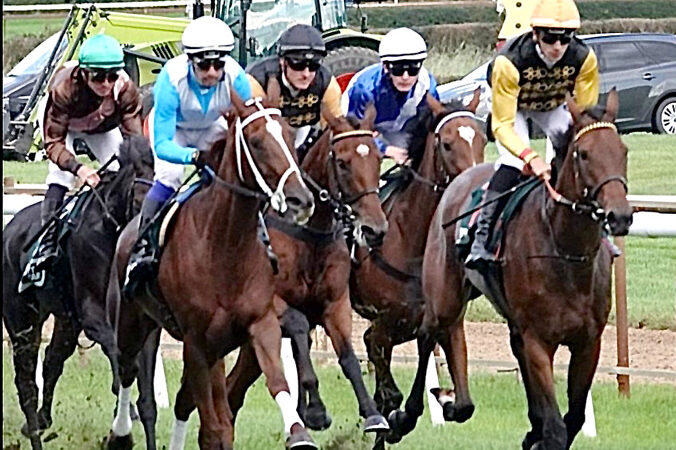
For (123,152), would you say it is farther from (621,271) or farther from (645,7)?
(645,7)

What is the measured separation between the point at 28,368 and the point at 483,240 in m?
2.81

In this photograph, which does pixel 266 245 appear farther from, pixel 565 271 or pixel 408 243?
pixel 408 243

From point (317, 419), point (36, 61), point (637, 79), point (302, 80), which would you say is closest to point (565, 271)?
point (317, 419)

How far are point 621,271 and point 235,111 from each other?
341 cm

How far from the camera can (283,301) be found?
7.35m

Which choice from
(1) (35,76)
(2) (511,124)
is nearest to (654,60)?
(1) (35,76)

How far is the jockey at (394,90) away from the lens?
28.0 ft

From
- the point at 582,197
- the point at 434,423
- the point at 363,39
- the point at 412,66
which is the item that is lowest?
the point at 434,423

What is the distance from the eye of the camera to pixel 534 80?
7227 mm

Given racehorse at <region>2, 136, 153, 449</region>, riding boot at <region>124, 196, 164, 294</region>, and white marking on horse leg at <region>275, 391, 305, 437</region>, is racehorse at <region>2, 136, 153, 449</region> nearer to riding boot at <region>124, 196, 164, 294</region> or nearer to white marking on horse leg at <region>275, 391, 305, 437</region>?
riding boot at <region>124, 196, 164, 294</region>

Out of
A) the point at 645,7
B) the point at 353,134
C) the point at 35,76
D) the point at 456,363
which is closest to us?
the point at 353,134

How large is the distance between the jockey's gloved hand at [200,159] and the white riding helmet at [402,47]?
2.06m

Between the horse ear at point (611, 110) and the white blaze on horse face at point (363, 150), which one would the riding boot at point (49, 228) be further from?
the horse ear at point (611, 110)

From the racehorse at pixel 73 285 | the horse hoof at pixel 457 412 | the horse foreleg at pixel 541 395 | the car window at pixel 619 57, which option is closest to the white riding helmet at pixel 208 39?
the racehorse at pixel 73 285
